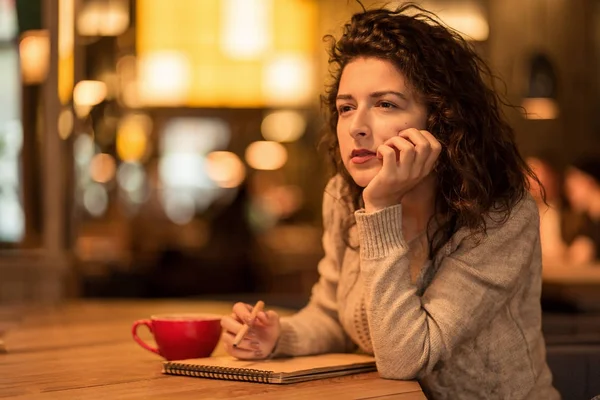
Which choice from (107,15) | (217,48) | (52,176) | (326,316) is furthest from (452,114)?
(217,48)

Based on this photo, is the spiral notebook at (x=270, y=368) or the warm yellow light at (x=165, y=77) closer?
the spiral notebook at (x=270, y=368)

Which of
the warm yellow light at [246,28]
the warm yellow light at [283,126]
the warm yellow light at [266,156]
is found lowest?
the warm yellow light at [266,156]

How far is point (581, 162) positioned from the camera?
269 inches

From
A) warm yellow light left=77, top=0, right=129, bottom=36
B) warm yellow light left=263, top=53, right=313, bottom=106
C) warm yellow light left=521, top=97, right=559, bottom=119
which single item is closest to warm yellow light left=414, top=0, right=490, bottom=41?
warm yellow light left=521, top=97, right=559, bottom=119

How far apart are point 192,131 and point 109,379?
9.45 m

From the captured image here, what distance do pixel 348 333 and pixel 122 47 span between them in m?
6.82

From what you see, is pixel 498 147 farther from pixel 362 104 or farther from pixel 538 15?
pixel 538 15

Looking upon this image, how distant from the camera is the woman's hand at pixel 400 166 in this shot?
171cm

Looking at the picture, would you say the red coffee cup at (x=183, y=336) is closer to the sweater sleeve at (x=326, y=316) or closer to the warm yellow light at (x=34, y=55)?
the sweater sleeve at (x=326, y=316)

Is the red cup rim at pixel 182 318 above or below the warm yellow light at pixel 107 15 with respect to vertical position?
below

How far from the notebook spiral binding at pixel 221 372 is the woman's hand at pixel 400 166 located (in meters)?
0.35

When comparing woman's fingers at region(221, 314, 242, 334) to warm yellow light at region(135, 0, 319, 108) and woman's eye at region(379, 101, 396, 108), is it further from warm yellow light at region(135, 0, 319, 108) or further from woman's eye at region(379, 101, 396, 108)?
warm yellow light at region(135, 0, 319, 108)

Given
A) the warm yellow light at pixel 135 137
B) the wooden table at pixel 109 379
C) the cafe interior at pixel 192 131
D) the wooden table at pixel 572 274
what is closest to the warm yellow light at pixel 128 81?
the cafe interior at pixel 192 131

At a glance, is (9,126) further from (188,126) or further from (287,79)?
(188,126)
